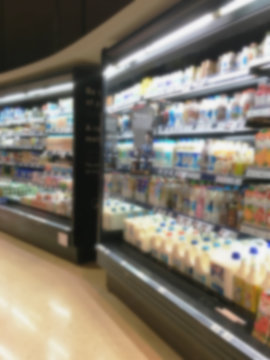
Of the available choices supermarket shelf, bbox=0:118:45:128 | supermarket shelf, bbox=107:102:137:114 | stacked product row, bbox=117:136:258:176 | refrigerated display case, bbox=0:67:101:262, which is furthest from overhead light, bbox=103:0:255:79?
supermarket shelf, bbox=0:118:45:128

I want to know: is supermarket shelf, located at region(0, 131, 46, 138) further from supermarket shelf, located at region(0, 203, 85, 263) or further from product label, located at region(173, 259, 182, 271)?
product label, located at region(173, 259, 182, 271)

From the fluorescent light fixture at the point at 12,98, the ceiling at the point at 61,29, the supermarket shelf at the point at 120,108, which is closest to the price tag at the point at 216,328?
the ceiling at the point at 61,29

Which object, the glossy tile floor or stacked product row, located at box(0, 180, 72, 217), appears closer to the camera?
the glossy tile floor

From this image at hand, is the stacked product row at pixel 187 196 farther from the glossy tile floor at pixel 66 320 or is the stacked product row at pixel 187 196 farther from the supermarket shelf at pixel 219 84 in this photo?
the glossy tile floor at pixel 66 320

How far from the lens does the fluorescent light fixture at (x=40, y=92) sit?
14.8ft

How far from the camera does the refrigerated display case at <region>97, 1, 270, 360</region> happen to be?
1960 millimetres

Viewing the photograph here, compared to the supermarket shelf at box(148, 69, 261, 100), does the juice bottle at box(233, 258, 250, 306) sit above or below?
below

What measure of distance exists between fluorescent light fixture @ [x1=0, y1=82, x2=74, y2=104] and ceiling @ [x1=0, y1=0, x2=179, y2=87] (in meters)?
0.23

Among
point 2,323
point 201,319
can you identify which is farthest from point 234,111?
point 2,323

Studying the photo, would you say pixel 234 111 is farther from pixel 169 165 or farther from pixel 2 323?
pixel 2 323

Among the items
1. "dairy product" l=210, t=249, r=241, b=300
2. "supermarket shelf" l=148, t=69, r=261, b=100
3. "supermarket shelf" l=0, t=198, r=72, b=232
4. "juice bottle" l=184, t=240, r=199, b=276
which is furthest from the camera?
"supermarket shelf" l=0, t=198, r=72, b=232

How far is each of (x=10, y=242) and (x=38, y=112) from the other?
215cm

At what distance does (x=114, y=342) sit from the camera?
2.51 m

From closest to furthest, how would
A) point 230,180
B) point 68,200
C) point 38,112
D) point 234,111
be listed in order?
point 230,180 < point 234,111 < point 68,200 < point 38,112
